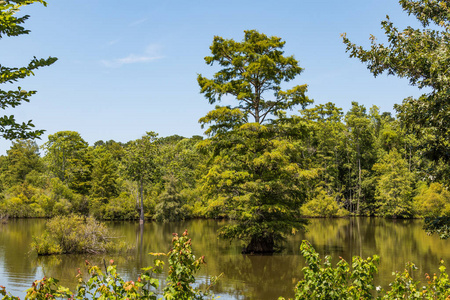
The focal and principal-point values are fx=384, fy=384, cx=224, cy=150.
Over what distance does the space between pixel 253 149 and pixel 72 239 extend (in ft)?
30.0

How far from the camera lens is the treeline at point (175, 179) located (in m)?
42.6

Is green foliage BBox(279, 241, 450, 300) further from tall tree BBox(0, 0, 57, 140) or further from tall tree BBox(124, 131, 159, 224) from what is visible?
tall tree BBox(124, 131, 159, 224)

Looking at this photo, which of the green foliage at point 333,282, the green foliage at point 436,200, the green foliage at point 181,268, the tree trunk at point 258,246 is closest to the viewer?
the green foliage at point 181,268

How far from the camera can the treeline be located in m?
42.6

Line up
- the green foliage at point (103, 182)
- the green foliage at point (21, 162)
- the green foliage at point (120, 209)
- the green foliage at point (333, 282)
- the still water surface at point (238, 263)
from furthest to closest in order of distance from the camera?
the green foliage at point (21, 162), the green foliage at point (103, 182), the green foliage at point (120, 209), the still water surface at point (238, 263), the green foliage at point (333, 282)

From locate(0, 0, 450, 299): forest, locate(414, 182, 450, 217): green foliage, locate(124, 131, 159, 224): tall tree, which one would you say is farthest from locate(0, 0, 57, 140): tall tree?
locate(414, 182, 450, 217): green foliage

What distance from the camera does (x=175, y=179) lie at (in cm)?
4338

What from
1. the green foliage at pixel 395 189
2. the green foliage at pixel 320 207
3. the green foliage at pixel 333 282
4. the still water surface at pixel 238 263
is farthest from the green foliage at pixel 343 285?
the green foliage at pixel 395 189

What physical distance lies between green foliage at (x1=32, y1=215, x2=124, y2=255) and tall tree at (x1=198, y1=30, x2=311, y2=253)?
17.5ft

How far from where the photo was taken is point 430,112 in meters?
7.30

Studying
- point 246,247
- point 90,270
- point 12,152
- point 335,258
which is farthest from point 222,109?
point 12,152

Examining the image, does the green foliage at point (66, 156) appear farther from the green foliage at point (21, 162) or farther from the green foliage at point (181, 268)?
the green foliage at point (181, 268)

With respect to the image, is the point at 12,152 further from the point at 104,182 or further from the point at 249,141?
the point at 249,141

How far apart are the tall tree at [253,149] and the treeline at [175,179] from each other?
14.0m
